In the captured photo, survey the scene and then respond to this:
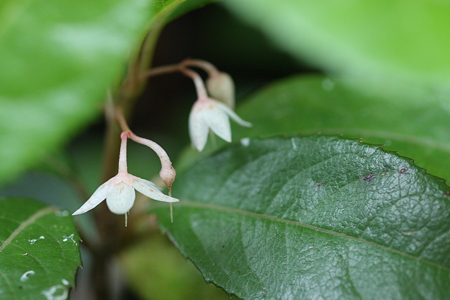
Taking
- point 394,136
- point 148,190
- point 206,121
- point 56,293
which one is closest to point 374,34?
point 394,136

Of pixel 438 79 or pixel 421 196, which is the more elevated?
pixel 438 79

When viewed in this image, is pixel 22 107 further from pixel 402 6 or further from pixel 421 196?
pixel 402 6

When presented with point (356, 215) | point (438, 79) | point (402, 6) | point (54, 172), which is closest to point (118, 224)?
point (54, 172)

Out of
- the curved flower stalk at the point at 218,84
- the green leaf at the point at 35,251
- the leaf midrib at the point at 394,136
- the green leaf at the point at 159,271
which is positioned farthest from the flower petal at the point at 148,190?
the green leaf at the point at 159,271

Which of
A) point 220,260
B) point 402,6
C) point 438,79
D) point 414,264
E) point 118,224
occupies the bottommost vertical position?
point 118,224

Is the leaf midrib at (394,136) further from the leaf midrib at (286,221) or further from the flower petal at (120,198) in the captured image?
the flower petal at (120,198)
